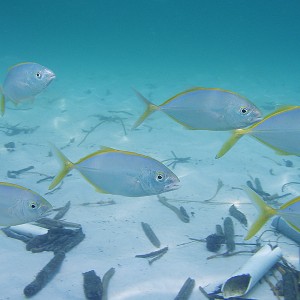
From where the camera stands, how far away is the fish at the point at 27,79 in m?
3.79

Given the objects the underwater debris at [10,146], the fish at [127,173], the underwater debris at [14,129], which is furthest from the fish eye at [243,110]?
the underwater debris at [14,129]

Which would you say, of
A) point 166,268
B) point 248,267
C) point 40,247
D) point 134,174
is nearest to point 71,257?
point 40,247

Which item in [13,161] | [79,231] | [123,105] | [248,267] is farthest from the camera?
[123,105]

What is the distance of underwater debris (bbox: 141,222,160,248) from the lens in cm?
358

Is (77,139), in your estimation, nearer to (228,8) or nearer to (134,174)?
(134,174)

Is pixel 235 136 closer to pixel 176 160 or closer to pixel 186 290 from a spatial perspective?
pixel 186 290

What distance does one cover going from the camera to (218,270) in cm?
311

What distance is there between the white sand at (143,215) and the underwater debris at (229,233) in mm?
90

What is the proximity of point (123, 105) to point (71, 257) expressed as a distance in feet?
34.3

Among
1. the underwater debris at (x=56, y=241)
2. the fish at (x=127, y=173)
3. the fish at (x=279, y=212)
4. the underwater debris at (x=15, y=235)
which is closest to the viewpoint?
the fish at (x=279, y=212)

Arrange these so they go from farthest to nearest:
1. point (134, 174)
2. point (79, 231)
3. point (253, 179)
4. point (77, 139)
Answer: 1. point (77, 139)
2. point (253, 179)
3. point (79, 231)
4. point (134, 174)

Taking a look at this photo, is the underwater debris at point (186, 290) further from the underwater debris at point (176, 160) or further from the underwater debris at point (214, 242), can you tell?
the underwater debris at point (176, 160)

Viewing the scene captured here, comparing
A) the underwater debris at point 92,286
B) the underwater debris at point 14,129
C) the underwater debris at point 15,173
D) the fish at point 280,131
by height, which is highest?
the fish at point 280,131

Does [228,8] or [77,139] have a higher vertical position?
[228,8]
